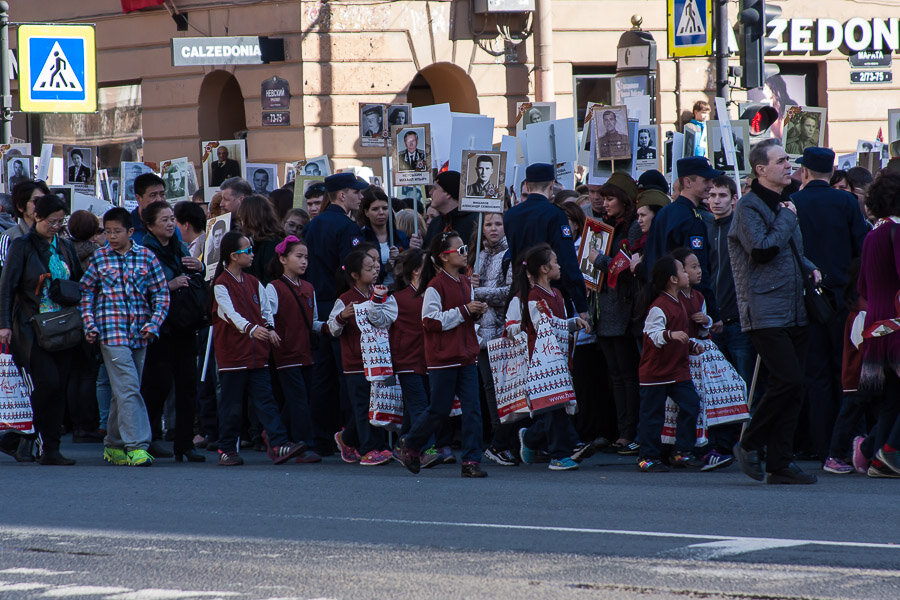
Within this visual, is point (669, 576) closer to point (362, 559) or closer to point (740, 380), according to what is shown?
point (362, 559)

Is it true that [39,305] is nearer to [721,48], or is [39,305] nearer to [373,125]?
[373,125]

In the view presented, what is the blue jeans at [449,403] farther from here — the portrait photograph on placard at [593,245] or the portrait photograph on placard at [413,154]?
the portrait photograph on placard at [413,154]

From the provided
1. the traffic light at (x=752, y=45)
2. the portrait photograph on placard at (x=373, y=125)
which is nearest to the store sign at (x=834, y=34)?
the traffic light at (x=752, y=45)

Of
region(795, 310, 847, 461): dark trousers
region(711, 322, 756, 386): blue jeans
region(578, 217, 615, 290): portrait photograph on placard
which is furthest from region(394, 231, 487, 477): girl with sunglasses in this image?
region(795, 310, 847, 461): dark trousers

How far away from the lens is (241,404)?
35.3 ft

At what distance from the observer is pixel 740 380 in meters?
10.2

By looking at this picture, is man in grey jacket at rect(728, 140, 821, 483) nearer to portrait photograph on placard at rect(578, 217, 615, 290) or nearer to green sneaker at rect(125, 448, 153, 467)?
portrait photograph on placard at rect(578, 217, 615, 290)

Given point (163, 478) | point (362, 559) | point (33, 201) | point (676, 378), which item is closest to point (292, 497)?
point (163, 478)

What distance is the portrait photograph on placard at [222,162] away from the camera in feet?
55.5

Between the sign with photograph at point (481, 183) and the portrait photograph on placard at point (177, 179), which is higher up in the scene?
the portrait photograph on placard at point (177, 179)

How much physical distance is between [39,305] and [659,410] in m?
4.68

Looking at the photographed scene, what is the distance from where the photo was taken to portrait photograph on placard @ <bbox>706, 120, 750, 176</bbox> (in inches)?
519

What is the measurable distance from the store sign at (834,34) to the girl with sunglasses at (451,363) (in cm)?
1633

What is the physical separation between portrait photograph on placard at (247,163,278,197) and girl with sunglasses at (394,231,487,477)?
7.87 metres
